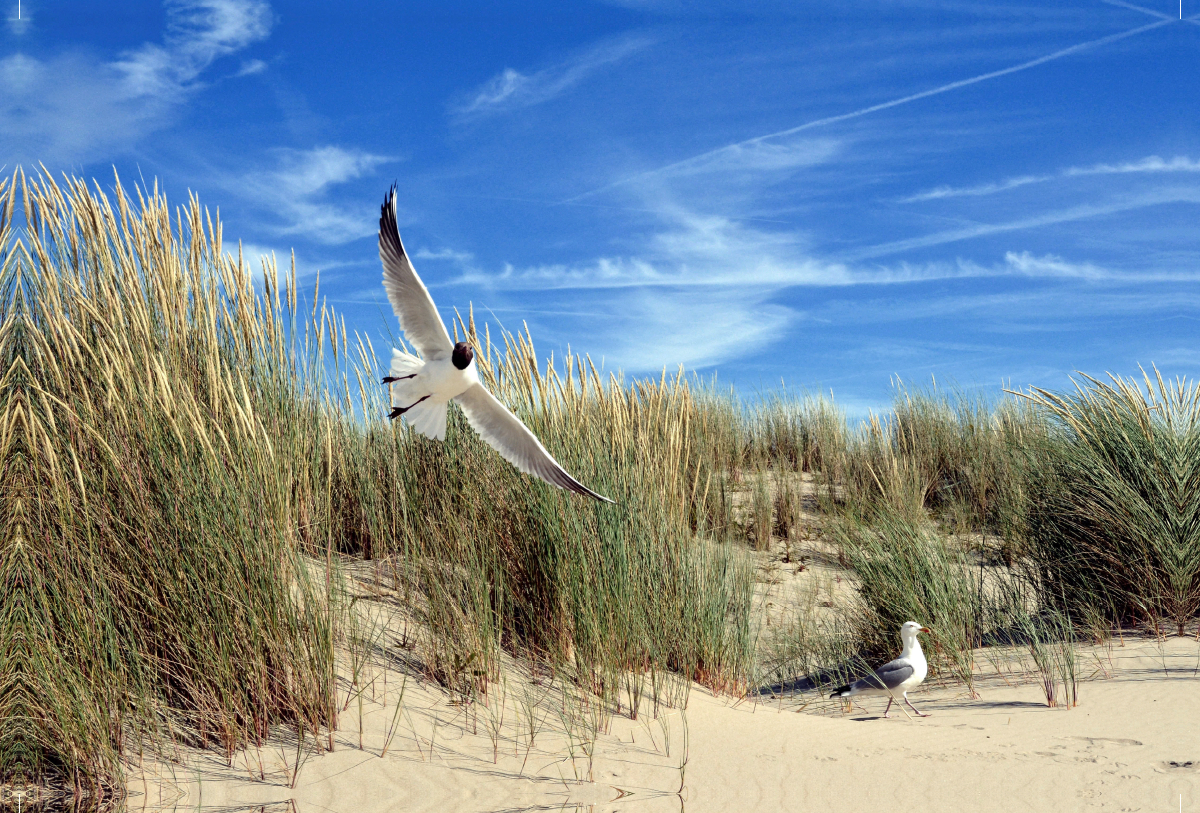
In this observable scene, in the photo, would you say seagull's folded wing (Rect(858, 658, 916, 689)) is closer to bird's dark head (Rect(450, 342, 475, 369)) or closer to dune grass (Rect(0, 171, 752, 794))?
dune grass (Rect(0, 171, 752, 794))

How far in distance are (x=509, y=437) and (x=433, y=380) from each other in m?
0.54

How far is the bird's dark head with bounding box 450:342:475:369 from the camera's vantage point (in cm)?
424

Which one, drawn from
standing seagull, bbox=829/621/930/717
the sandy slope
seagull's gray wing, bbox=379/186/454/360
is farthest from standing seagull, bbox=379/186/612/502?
standing seagull, bbox=829/621/930/717

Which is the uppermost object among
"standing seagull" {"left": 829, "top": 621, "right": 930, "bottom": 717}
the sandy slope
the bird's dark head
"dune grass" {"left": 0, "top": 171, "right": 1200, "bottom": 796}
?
the bird's dark head

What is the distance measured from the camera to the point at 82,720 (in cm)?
321

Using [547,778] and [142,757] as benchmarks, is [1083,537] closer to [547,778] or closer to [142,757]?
[547,778]

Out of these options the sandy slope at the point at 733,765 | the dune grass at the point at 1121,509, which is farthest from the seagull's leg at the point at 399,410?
the dune grass at the point at 1121,509

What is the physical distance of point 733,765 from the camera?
3.76m

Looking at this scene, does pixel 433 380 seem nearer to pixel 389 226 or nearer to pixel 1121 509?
pixel 389 226

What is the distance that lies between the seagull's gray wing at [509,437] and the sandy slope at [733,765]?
1113mm

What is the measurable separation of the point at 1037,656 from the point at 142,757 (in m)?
4.94

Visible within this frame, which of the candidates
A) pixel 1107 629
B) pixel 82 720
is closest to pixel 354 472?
pixel 82 720

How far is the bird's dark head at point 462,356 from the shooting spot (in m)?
4.24

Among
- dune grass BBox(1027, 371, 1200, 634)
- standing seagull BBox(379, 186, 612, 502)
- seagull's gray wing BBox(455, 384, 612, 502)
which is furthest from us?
dune grass BBox(1027, 371, 1200, 634)
